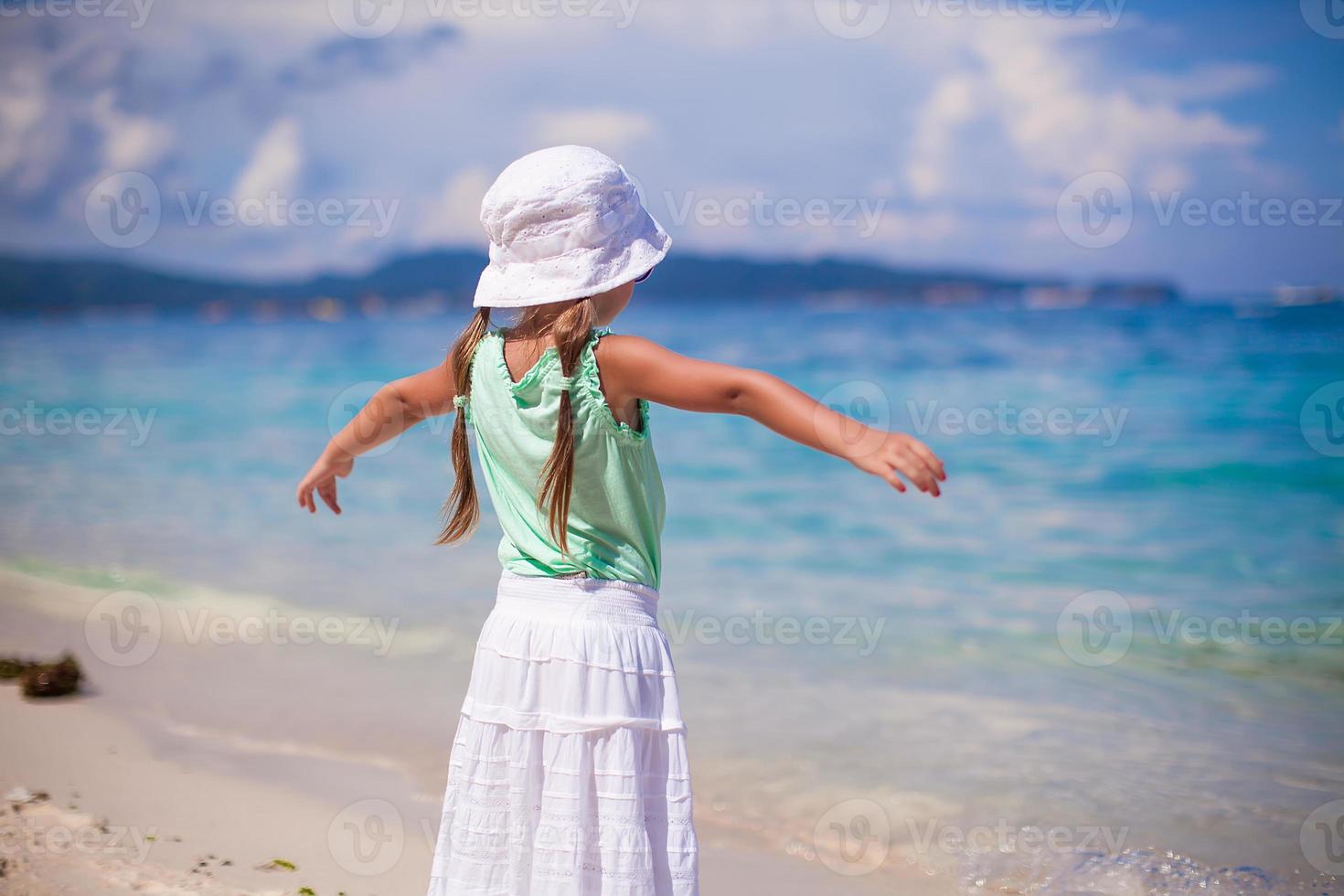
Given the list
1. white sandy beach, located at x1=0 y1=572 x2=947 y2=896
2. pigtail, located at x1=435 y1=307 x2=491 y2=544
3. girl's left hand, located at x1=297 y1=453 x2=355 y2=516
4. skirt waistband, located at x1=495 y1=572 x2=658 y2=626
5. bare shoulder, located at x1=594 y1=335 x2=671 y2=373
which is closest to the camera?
bare shoulder, located at x1=594 y1=335 x2=671 y2=373

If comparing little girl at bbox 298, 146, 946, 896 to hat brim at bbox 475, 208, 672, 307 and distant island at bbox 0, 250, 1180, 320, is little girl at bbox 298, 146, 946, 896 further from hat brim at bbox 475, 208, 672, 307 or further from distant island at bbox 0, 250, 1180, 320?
distant island at bbox 0, 250, 1180, 320

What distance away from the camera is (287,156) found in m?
23.6

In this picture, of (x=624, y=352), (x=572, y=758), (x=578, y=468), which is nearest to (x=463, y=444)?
(x=578, y=468)

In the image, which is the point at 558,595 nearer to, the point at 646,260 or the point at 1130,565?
the point at 646,260

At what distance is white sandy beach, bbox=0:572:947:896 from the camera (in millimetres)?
2799

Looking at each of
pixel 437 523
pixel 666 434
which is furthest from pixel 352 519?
pixel 666 434

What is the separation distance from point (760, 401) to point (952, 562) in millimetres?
5978

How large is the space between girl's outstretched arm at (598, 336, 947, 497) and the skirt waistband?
0.29m

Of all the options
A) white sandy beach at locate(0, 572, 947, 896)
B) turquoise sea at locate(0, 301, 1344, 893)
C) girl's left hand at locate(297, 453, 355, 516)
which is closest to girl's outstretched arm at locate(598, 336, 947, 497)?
girl's left hand at locate(297, 453, 355, 516)

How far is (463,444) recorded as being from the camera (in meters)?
2.06

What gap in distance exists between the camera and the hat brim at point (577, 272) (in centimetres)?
181

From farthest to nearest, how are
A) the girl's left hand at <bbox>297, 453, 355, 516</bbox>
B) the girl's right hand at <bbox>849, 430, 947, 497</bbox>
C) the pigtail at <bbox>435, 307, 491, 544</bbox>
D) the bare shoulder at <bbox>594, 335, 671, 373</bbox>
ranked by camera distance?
1. the girl's left hand at <bbox>297, 453, 355, 516</bbox>
2. the pigtail at <bbox>435, 307, 491, 544</bbox>
3. the bare shoulder at <bbox>594, 335, 671, 373</bbox>
4. the girl's right hand at <bbox>849, 430, 947, 497</bbox>

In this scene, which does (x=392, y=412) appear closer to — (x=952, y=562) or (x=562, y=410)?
(x=562, y=410)

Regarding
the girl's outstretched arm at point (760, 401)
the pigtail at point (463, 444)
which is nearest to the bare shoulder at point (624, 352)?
the girl's outstretched arm at point (760, 401)
